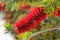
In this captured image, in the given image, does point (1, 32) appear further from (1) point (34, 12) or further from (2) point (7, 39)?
(1) point (34, 12)

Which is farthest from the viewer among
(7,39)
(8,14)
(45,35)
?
(8,14)

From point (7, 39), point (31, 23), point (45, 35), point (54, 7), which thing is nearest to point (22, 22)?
point (31, 23)

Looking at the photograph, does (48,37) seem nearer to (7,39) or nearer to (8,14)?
(7,39)

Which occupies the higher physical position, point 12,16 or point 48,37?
point 12,16

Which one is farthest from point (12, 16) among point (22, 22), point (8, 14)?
point (22, 22)

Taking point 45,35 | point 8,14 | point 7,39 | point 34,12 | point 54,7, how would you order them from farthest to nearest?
point 8,14
point 7,39
point 45,35
point 34,12
point 54,7

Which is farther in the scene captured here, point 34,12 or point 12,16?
point 12,16

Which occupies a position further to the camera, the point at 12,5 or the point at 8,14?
the point at 8,14

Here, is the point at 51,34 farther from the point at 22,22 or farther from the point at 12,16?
the point at 12,16

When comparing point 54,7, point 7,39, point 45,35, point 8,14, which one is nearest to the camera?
point 54,7

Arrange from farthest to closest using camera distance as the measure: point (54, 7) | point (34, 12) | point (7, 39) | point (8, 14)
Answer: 1. point (8, 14)
2. point (7, 39)
3. point (34, 12)
4. point (54, 7)

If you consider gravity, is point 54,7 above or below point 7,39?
above
